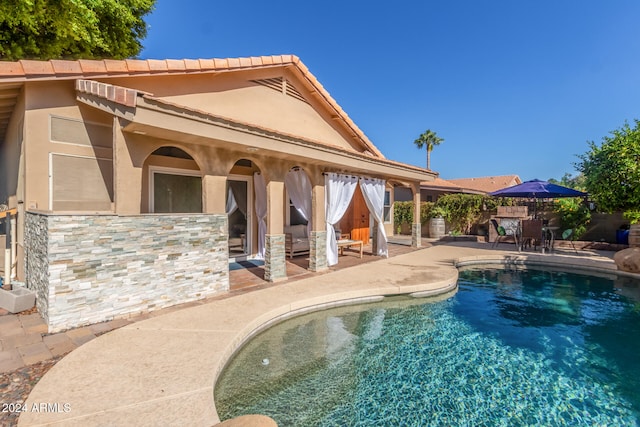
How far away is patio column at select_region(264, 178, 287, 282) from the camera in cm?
711

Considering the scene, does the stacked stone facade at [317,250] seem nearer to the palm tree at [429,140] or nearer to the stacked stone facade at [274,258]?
the stacked stone facade at [274,258]

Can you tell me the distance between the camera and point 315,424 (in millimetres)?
2996

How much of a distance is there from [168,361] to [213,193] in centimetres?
347

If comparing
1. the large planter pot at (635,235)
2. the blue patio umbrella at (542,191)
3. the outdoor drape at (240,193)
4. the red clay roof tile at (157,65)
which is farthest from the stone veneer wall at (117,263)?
the large planter pot at (635,235)

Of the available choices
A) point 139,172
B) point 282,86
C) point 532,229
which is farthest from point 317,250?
point 532,229

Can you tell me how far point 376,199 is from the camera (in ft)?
34.6

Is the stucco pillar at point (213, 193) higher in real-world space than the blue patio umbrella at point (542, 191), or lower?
lower

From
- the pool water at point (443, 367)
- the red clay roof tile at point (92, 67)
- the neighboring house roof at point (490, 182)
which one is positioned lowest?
the pool water at point (443, 367)

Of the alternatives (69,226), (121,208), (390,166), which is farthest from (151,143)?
(390,166)

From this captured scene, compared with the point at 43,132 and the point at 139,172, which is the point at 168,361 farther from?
the point at 43,132

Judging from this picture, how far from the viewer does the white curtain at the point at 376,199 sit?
1018 cm

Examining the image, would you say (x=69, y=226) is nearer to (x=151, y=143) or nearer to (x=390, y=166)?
(x=151, y=143)

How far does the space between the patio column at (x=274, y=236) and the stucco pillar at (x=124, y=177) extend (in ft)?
9.32

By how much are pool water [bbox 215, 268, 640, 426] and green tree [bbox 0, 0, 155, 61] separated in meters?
8.97
